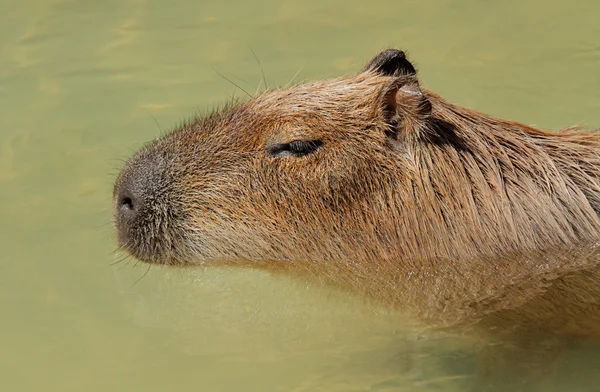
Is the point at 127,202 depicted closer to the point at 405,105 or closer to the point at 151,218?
the point at 151,218

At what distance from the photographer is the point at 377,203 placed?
13.0ft

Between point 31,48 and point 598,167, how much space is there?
462 cm

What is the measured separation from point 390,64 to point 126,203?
4.57ft

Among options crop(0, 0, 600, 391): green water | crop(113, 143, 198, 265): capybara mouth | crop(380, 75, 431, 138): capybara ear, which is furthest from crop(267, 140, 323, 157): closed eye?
crop(0, 0, 600, 391): green water

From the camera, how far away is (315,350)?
12.9ft

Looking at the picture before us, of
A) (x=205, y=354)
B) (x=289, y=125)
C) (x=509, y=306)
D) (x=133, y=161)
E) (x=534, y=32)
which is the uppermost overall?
(x=534, y=32)

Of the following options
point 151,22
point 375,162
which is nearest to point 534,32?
point 151,22

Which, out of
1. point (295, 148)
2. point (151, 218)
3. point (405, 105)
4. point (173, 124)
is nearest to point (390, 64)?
→ point (405, 105)

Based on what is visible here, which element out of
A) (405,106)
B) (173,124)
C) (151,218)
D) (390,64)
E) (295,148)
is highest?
(390,64)

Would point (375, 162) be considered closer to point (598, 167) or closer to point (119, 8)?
point (598, 167)

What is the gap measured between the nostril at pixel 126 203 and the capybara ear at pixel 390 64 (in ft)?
4.20

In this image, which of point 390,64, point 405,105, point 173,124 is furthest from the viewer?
point 173,124

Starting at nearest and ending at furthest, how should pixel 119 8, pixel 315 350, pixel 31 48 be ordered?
1. pixel 315 350
2. pixel 31 48
3. pixel 119 8

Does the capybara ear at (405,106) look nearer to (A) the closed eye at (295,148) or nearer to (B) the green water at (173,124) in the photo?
(A) the closed eye at (295,148)
